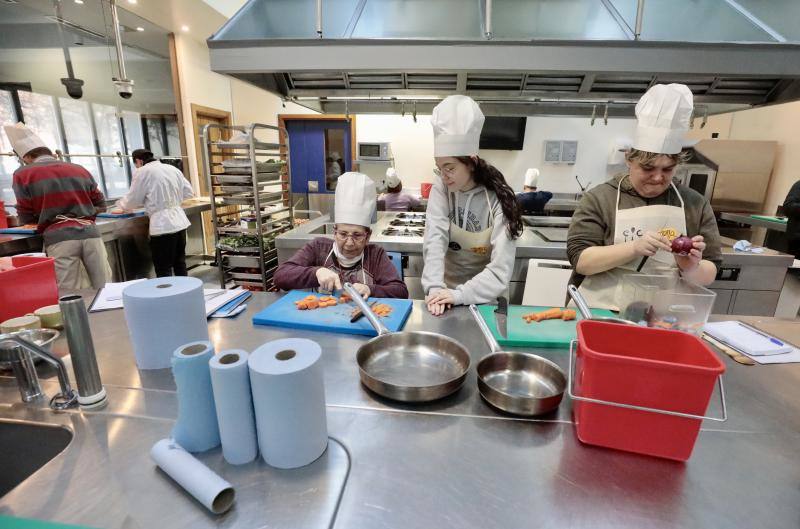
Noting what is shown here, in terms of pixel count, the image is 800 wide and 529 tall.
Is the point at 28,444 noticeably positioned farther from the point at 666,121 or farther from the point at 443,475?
the point at 666,121

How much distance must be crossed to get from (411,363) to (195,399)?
0.51 meters

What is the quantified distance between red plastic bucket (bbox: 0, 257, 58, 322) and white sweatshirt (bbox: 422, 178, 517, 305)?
1.30m

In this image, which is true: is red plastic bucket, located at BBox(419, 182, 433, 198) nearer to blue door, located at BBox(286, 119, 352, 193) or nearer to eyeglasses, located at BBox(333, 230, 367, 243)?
blue door, located at BBox(286, 119, 352, 193)

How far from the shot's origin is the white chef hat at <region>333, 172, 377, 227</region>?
64.2 inches

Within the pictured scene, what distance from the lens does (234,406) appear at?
2.16ft

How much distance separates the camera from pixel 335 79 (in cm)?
193

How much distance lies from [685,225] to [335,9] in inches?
69.3

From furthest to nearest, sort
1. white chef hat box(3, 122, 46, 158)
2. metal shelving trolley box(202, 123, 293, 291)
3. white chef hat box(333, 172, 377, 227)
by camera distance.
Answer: metal shelving trolley box(202, 123, 293, 291) < white chef hat box(3, 122, 46, 158) < white chef hat box(333, 172, 377, 227)

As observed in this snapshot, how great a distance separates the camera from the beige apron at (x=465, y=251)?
1707mm

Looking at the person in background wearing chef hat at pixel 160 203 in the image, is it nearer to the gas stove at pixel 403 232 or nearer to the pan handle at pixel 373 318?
the gas stove at pixel 403 232

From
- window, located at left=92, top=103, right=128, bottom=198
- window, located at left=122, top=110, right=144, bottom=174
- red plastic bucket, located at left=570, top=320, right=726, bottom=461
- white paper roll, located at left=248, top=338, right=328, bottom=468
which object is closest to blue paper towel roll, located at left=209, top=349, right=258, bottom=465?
white paper roll, located at left=248, top=338, right=328, bottom=468

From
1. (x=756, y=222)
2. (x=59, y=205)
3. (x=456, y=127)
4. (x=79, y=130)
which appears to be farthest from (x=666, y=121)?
(x=79, y=130)

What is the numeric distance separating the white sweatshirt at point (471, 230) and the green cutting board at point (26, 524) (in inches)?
44.6

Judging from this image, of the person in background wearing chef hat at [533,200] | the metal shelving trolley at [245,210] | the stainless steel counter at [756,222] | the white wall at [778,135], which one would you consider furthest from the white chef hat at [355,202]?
the white wall at [778,135]
